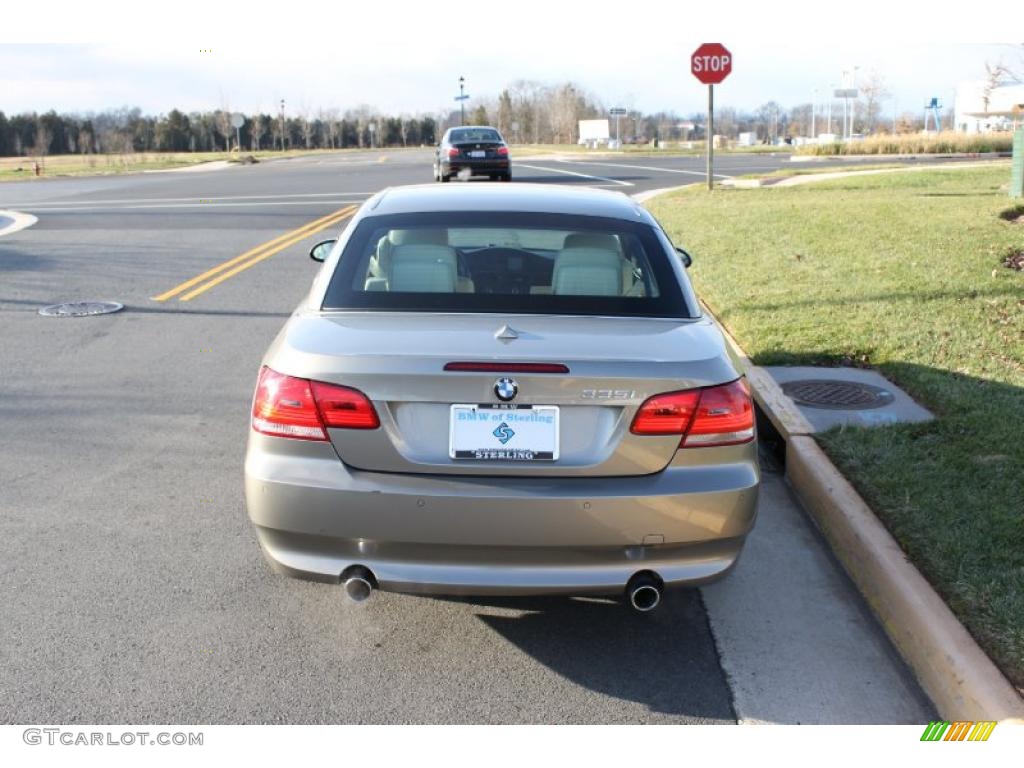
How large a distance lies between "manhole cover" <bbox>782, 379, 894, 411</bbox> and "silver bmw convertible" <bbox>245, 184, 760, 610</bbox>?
309 centimetres

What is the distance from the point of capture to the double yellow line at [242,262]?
11.1 meters

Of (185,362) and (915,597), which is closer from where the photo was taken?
(915,597)

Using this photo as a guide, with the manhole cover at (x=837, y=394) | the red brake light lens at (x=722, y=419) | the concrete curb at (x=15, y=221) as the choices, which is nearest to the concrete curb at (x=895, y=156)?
the concrete curb at (x=15, y=221)

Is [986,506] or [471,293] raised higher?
[471,293]

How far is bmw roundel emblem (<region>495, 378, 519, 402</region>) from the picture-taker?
10.7ft

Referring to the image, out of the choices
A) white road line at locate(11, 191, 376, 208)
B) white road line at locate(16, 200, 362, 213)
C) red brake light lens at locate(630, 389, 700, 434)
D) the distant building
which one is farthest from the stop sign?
the distant building

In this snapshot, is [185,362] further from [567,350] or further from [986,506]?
[986,506]

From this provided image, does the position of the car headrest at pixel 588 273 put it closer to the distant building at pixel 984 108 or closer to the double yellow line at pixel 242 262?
the double yellow line at pixel 242 262

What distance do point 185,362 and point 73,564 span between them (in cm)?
382

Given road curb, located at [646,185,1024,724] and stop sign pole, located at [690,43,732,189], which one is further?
stop sign pole, located at [690,43,732,189]

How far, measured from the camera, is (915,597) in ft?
12.4

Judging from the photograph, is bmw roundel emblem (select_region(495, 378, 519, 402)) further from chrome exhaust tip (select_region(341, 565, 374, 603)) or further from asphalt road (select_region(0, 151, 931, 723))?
asphalt road (select_region(0, 151, 931, 723))

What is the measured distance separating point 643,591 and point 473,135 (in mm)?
24215

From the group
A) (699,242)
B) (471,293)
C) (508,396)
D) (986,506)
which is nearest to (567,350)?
(508,396)
